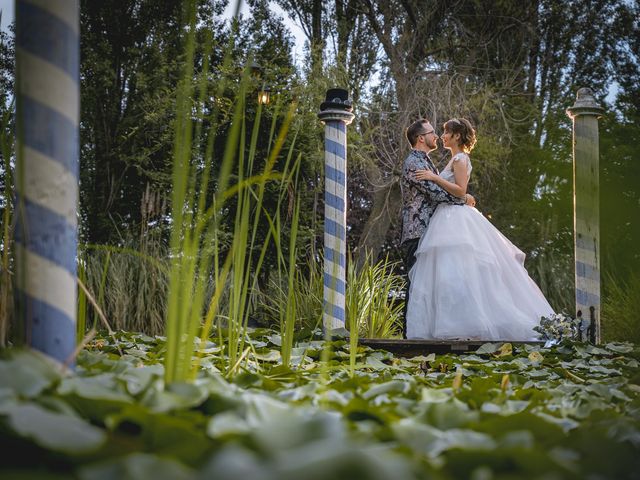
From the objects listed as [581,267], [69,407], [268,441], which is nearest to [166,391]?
[69,407]

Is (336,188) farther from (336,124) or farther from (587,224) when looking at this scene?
(587,224)

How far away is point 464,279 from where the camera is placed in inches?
177

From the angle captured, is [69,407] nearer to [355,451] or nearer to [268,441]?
[268,441]

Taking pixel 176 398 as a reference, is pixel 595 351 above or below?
below

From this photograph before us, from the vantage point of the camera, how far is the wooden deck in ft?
13.2

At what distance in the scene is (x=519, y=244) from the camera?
11.2 meters

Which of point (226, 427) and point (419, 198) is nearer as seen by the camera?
point (226, 427)

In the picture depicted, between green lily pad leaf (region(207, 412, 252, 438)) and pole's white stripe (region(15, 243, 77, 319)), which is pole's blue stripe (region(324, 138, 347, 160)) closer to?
pole's white stripe (region(15, 243, 77, 319))

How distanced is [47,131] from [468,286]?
3.59 metres

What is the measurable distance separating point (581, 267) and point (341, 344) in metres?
2.11

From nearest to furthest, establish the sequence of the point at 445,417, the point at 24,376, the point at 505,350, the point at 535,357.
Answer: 1. the point at 24,376
2. the point at 445,417
3. the point at 535,357
4. the point at 505,350

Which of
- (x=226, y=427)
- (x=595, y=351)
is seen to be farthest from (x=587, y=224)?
(x=226, y=427)

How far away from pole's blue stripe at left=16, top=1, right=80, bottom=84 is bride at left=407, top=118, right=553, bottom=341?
354 cm

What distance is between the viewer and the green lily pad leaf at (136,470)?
0.58 meters
